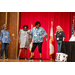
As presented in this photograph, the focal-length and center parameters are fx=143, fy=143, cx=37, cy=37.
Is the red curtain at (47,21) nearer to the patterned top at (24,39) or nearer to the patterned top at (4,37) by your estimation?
the patterned top at (24,39)

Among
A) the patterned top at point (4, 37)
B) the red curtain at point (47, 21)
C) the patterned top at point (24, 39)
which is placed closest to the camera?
the patterned top at point (4, 37)

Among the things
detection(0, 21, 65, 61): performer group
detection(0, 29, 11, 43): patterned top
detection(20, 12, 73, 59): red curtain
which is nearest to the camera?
detection(0, 21, 65, 61): performer group

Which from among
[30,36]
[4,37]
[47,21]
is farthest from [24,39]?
[47,21]

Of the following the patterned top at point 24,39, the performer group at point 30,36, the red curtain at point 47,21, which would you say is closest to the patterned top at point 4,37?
the performer group at point 30,36

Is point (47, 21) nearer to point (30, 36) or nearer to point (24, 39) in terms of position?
point (24, 39)

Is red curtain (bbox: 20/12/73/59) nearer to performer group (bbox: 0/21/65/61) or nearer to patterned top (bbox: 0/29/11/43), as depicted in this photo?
performer group (bbox: 0/21/65/61)

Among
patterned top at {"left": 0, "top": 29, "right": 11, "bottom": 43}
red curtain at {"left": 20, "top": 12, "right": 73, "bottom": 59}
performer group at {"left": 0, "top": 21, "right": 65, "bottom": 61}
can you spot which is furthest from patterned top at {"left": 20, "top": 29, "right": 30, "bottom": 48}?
red curtain at {"left": 20, "top": 12, "right": 73, "bottom": 59}

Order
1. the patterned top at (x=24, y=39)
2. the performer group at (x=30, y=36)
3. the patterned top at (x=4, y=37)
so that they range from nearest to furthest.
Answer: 1. the performer group at (x=30, y=36)
2. the patterned top at (x=4, y=37)
3. the patterned top at (x=24, y=39)

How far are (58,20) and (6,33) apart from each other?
256cm

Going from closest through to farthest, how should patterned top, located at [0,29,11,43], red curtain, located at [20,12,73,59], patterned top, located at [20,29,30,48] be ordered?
patterned top, located at [0,29,11,43], patterned top, located at [20,29,30,48], red curtain, located at [20,12,73,59]
